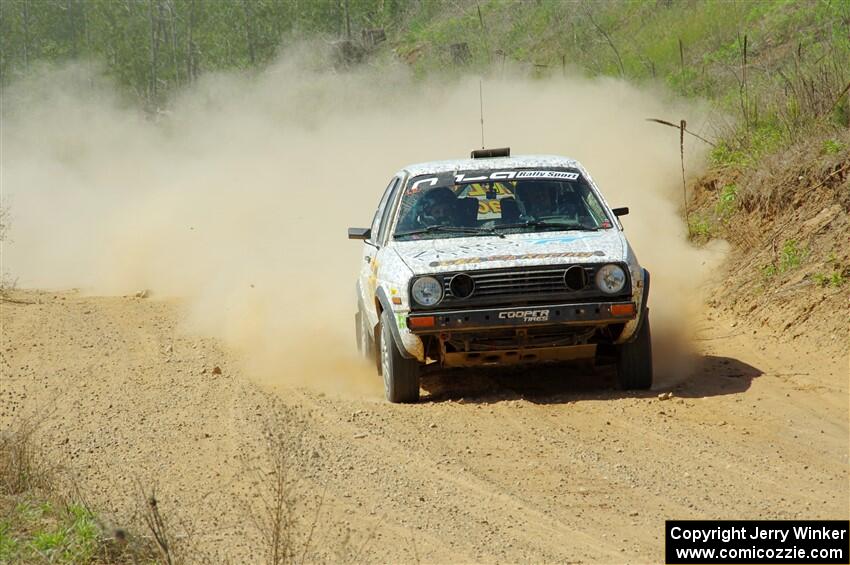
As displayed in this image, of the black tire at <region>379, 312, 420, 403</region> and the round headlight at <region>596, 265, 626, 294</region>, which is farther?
the black tire at <region>379, 312, 420, 403</region>

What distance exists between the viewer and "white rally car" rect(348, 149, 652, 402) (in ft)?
25.8

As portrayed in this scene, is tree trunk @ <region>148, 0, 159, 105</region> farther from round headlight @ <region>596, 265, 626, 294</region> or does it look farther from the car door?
round headlight @ <region>596, 265, 626, 294</region>

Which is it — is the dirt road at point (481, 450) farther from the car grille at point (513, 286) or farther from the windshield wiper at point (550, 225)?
the windshield wiper at point (550, 225)

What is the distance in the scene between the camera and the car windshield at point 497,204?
8.78m

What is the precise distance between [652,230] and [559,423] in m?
6.84

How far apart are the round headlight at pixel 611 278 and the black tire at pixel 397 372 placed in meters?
1.40

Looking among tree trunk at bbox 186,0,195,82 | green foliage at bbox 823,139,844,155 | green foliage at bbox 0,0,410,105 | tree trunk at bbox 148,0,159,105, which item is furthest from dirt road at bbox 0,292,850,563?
tree trunk at bbox 148,0,159,105

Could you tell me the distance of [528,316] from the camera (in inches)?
308

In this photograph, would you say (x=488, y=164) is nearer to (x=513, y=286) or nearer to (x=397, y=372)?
(x=513, y=286)

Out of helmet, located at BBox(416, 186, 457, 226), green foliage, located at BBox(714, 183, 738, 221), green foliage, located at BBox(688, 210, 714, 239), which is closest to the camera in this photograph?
helmet, located at BBox(416, 186, 457, 226)

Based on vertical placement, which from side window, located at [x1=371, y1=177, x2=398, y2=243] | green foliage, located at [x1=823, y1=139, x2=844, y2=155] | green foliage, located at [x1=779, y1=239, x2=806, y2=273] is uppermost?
green foliage, located at [x1=823, y1=139, x2=844, y2=155]

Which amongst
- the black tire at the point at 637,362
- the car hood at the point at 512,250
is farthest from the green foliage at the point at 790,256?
the black tire at the point at 637,362

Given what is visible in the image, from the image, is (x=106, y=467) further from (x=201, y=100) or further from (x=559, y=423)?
(x=201, y=100)

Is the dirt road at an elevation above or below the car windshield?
below
